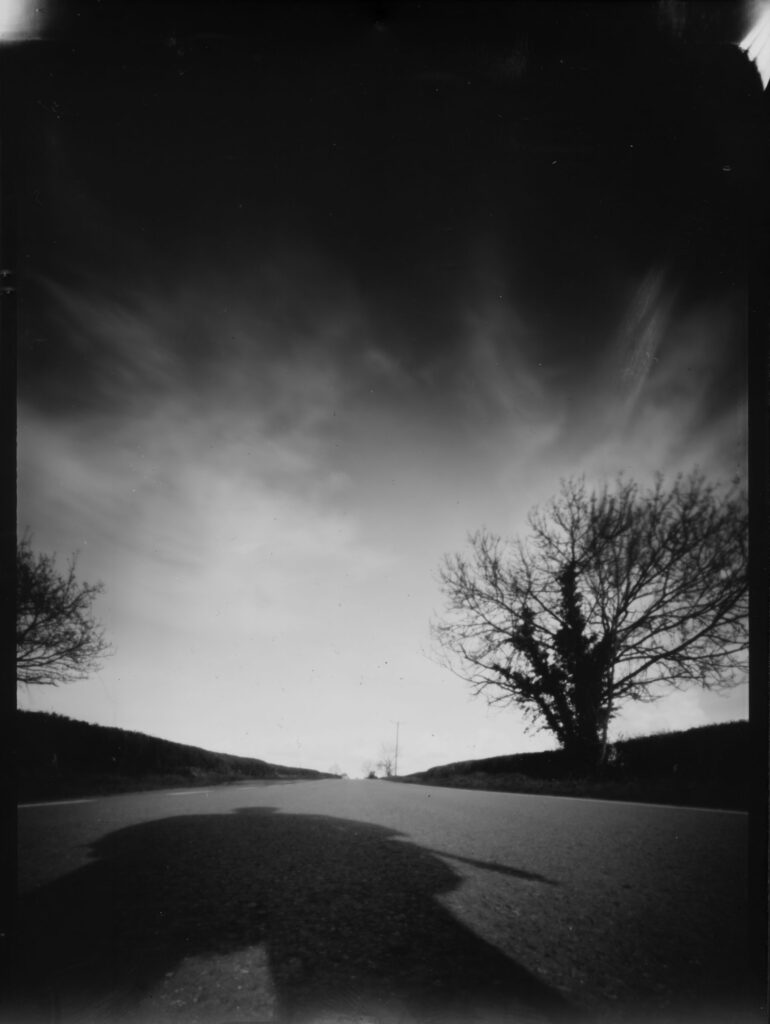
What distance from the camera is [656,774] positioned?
9.09 m

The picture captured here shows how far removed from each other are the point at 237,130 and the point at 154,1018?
13.1 ft

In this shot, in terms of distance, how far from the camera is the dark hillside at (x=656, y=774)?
605cm

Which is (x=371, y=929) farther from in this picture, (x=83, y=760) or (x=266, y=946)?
(x=83, y=760)

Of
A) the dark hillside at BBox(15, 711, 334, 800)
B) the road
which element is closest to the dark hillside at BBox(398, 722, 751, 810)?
the road

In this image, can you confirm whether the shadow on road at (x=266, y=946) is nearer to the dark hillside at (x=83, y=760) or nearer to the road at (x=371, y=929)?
the road at (x=371, y=929)

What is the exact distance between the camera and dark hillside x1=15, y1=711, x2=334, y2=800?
3742mm

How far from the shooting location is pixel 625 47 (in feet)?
6.72

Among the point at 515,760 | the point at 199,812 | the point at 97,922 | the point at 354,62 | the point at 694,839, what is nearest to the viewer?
the point at 354,62

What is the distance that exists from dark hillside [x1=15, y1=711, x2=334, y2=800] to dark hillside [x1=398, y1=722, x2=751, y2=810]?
235 inches

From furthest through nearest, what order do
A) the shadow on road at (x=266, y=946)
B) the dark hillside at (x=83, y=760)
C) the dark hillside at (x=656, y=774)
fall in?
the dark hillside at (x=656, y=774) → the dark hillside at (x=83, y=760) → the shadow on road at (x=266, y=946)

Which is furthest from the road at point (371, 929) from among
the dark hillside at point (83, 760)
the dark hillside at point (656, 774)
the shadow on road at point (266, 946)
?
the dark hillside at point (656, 774)

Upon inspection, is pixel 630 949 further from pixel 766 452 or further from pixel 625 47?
pixel 625 47

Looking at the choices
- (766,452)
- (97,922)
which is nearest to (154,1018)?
(97,922)

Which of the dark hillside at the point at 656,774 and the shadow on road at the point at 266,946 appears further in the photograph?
the dark hillside at the point at 656,774
